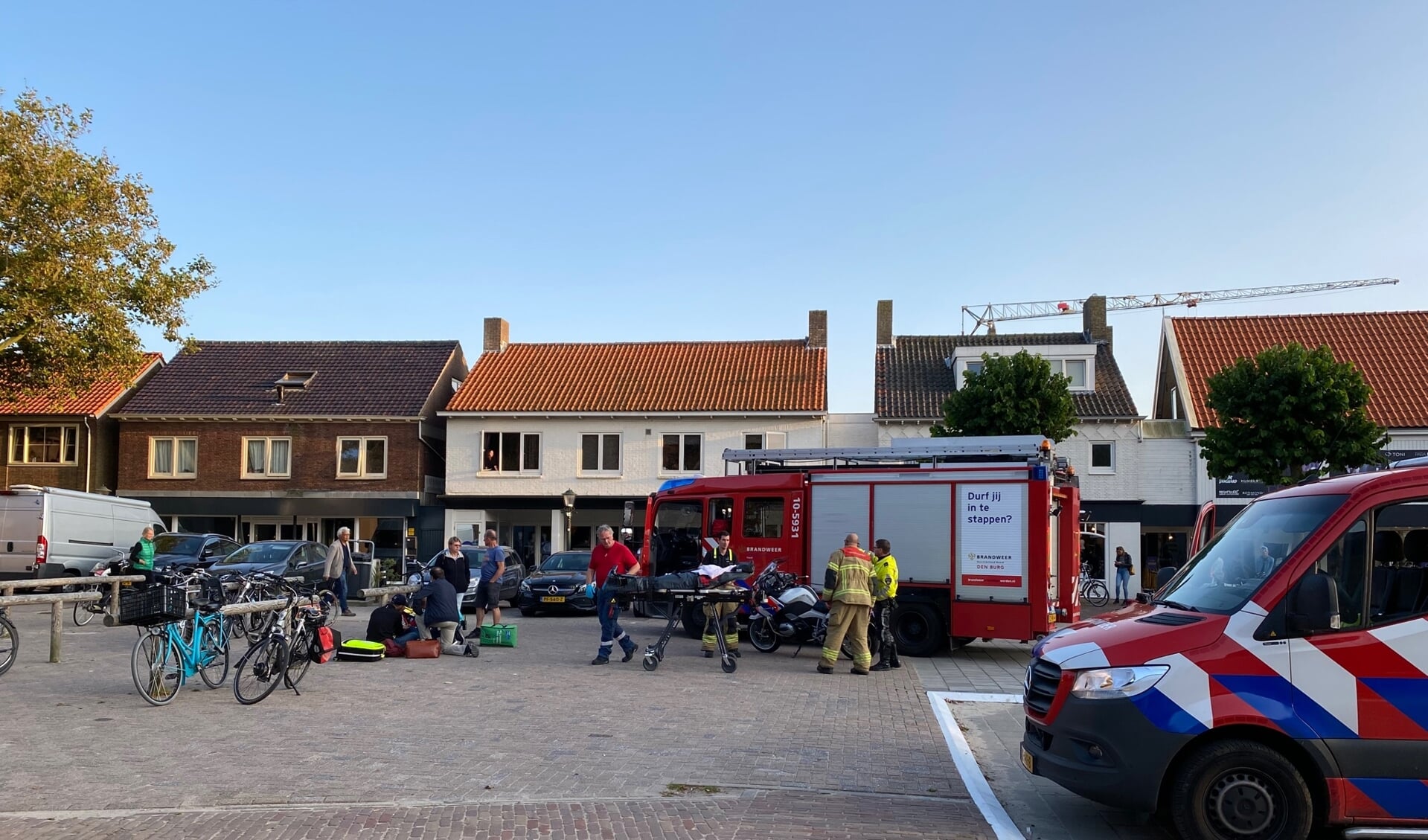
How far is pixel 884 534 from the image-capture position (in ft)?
53.5

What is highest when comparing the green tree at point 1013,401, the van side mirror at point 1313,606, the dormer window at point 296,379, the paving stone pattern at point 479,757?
the dormer window at point 296,379

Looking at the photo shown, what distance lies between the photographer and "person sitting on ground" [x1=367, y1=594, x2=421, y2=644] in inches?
572

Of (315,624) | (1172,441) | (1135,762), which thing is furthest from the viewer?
(1172,441)

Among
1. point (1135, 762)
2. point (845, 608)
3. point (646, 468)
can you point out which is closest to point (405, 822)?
point (1135, 762)

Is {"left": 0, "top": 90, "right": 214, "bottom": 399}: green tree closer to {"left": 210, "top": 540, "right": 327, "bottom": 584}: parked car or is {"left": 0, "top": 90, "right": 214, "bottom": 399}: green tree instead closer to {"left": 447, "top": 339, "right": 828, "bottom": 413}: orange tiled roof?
{"left": 210, "top": 540, "right": 327, "bottom": 584}: parked car

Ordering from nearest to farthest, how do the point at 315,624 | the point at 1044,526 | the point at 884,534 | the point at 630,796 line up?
the point at 630,796 < the point at 315,624 < the point at 1044,526 < the point at 884,534

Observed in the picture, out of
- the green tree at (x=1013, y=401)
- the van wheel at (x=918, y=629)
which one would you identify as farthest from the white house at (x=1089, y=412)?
the van wheel at (x=918, y=629)

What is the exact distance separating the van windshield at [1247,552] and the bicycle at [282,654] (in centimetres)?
792

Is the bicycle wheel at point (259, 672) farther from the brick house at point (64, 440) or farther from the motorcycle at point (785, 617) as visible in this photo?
the brick house at point (64, 440)

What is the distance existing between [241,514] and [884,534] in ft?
93.2

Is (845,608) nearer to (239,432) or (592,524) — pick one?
(592,524)

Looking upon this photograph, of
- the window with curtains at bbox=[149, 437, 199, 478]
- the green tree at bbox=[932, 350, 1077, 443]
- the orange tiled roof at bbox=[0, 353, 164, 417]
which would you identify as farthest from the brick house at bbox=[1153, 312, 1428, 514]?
the orange tiled roof at bbox=[0, 353, 164, 417]

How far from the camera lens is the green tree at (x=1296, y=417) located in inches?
941

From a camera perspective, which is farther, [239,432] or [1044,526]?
[239,432]
